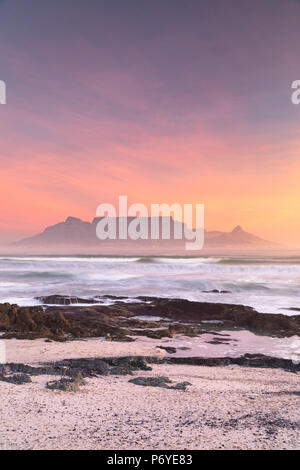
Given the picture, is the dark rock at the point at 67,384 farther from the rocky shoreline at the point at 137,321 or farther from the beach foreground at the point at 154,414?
the rocky shoreline at the point at 137,321

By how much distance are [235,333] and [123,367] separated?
509 cm

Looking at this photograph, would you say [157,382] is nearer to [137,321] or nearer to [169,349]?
[169,349]

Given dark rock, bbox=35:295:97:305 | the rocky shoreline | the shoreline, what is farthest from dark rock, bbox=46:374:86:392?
dark rock, bbox=35:295:97:305

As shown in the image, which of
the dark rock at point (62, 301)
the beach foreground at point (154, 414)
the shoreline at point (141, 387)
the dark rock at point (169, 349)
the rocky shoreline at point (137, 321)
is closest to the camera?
the beach foreground at point (154, 414)

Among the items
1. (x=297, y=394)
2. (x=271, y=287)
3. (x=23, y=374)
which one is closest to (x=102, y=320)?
(x=23, y=374)

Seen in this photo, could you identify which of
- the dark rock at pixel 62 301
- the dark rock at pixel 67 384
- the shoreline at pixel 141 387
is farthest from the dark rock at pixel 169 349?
the dark rock at pixel 62 301

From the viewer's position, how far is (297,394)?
505cm

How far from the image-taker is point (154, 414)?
3.98 meters

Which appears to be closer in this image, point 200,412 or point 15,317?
point 200,412

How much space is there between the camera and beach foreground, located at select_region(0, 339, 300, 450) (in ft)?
10.8

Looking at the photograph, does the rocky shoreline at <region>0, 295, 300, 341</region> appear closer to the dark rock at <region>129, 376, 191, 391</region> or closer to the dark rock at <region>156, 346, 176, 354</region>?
the dark rock at <region>156, 346, 176, 354</region>

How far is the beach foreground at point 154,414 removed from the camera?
3291 mm
